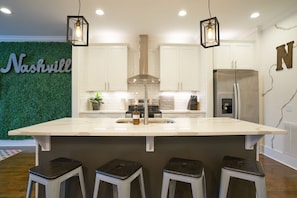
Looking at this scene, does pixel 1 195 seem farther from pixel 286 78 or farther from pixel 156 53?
pixel 286 78

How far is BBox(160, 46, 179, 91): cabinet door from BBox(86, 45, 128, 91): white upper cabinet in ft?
3.13

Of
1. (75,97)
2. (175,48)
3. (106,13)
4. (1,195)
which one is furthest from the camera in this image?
(175,48)

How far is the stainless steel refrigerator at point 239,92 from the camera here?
399 centimetres

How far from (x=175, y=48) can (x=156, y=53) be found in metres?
0.58

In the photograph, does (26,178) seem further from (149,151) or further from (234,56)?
(234,56)

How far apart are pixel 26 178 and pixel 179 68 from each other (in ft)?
12.5

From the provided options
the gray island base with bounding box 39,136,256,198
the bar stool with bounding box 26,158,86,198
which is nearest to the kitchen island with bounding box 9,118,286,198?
the gray island base with bounding box 39,136,256,198

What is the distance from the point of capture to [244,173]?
1.55 m

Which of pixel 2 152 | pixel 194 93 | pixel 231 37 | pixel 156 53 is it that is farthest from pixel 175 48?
pixel 2 152

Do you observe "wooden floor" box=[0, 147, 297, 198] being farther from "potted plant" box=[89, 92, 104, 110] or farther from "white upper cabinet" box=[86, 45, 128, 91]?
"white upper cabinet" box=[86, 45, 128, 91]

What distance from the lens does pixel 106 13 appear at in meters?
3.52

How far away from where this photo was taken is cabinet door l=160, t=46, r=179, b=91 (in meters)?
4.62

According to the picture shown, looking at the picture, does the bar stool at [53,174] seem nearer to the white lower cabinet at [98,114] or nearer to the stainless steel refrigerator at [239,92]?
the white lower cabinet at [98,114]

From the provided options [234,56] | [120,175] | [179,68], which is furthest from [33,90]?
[234,56]
